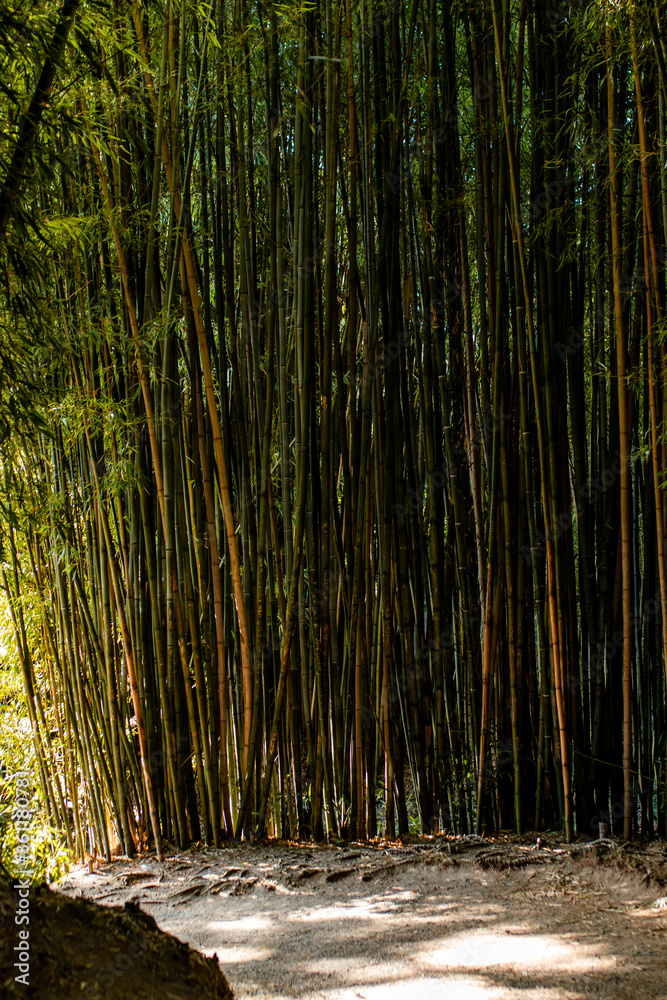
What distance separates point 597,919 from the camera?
6.03 ft

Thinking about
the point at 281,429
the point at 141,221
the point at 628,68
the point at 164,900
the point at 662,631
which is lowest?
the point at 164,900

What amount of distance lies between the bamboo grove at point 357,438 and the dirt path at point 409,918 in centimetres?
20

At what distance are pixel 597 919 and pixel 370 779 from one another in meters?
0.91

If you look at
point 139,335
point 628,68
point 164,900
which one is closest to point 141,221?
point 139,335

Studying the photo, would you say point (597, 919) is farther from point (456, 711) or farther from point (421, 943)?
point (456, 711)

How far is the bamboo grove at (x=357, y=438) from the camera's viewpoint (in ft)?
8.09

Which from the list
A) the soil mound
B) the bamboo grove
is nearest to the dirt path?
the bamboo grove

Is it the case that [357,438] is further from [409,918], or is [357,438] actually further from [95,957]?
[95,957]

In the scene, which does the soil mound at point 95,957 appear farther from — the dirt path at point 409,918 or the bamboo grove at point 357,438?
the bamboo grove at point 357,438

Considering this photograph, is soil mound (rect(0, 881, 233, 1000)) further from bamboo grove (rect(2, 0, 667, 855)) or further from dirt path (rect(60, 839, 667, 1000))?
bamboo grove (rect(2, 0, 667, 855))

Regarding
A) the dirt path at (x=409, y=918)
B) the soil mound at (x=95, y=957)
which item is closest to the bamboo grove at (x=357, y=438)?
the dirt path at (x=409, y=918)

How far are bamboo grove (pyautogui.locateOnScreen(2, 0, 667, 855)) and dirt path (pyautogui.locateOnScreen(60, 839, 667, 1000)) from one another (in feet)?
0.67

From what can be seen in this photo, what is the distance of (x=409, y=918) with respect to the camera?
1902 mm

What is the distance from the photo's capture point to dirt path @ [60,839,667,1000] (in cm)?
152
